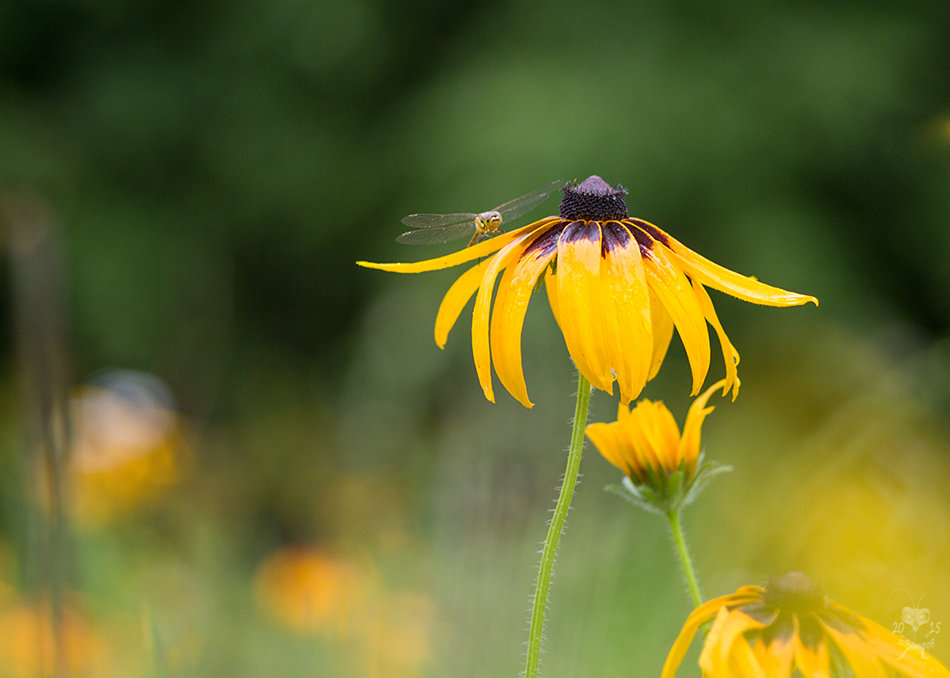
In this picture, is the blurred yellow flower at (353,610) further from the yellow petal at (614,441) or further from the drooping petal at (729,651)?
the drooping petal at (729,651)

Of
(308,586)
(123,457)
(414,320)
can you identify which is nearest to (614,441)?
(308,586)

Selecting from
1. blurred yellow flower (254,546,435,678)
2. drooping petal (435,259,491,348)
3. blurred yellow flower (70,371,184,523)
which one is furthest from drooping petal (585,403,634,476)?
blurred yellow flower (70,371,184,523)

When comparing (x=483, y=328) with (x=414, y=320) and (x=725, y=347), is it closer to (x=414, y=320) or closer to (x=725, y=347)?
(x=725, y=347)

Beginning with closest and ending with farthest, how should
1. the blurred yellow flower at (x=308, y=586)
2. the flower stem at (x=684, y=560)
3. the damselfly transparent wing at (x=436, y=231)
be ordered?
the flower stem at (x=684, y=560) < the damselfly transparent wing at (x=436, y=231) < the blurred yellow flower at (x=308, y=586)

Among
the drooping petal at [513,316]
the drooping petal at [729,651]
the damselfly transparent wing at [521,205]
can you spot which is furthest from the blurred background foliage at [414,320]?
the damselfly transparent wing at [521,205]

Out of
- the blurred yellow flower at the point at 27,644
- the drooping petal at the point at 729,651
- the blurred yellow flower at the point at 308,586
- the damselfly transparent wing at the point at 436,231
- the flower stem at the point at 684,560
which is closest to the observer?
the drooping petal at the point at 729,651

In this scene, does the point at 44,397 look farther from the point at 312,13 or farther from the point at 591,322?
the point at 312,13
